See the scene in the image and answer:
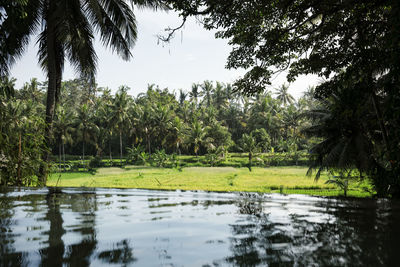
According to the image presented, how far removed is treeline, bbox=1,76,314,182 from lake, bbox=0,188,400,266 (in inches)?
1192

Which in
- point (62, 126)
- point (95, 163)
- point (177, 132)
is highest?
point (62, 126)

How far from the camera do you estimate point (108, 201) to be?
15.2 ft

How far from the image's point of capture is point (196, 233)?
2.83m

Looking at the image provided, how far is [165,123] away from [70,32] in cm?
3542

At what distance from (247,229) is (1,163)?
15.4 ft

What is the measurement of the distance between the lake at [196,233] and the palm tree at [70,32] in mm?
5238

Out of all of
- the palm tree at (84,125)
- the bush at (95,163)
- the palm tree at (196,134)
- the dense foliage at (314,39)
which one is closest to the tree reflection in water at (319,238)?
the dense foliage at (314,39)

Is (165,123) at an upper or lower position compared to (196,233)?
upper

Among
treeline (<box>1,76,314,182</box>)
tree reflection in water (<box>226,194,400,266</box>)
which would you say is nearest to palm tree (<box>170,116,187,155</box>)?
treeline (<box>1,76,314,182</box>)

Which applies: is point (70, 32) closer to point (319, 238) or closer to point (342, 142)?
point (319, 238)

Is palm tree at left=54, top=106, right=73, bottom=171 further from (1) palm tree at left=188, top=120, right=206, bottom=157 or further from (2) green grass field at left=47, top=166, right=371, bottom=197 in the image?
(1) palm tree at left=188, top=120, right=206, bottom=157

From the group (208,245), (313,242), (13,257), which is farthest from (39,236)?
(313,242)

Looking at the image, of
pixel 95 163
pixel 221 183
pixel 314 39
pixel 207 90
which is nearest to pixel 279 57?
pixel 314 39

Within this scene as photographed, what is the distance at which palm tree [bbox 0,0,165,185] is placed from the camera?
8.19 meters
